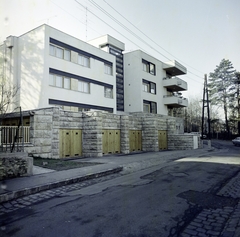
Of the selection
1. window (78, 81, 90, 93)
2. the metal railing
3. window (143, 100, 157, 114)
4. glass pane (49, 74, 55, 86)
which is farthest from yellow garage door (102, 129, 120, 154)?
window (143, 100, 157, 114)

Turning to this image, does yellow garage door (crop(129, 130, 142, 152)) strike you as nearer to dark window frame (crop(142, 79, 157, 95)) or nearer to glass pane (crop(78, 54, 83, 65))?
glass pane (crop(78, 54, 83, 65))

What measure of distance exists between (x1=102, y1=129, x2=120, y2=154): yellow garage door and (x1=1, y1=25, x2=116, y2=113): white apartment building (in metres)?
4.94

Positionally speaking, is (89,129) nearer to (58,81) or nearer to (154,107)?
(58,81)

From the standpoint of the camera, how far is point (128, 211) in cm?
502

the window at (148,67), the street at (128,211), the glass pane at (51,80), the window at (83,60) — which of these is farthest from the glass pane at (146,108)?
the street at (128,211)

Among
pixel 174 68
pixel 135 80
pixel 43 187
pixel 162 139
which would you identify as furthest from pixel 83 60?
pixel 43 187

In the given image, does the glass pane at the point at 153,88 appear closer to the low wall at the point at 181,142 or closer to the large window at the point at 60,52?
the low wall at the point at 181,142

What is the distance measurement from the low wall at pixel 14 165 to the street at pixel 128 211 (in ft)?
9.70

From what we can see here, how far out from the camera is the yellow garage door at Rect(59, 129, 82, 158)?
607 inches

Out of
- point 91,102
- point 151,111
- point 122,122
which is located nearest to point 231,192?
point 122,122

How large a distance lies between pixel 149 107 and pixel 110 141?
45.8 ft

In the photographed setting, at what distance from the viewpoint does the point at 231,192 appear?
676 centimetres

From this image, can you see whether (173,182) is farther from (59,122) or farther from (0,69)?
(0,69)

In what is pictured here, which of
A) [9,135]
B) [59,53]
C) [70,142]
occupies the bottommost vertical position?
[70,142]
